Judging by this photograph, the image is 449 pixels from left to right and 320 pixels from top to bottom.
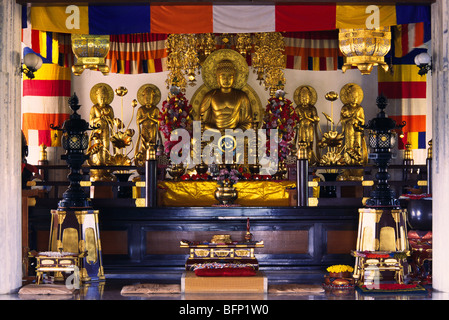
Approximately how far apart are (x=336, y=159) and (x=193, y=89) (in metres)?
2.34

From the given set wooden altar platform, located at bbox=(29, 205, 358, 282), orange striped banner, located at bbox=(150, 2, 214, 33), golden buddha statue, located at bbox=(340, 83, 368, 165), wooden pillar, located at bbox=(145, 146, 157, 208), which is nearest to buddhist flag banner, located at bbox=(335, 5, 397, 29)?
orange striped banner, located at bbox=(150, 2, 214, 33)

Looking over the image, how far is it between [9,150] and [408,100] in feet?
18.9

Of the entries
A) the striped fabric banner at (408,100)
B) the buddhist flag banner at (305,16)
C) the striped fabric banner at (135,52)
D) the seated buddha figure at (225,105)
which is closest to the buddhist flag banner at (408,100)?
the striped fabric banner at (408,100)

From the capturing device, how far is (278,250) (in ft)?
22.3

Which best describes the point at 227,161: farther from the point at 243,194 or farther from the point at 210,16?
the point at 210,16

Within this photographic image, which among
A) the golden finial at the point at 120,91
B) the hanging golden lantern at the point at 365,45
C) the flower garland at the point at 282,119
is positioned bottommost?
the flower garland at the point at 282,119

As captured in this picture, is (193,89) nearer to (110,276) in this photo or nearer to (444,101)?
(110,276)

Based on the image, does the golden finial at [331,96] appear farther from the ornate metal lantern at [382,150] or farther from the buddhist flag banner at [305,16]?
the buddhist flag banner at [305,16]

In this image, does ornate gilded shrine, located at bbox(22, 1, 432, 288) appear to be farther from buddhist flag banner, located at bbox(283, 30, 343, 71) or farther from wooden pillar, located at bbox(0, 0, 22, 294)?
wooden pillar, located at bbox(0, 0, 22, 294)

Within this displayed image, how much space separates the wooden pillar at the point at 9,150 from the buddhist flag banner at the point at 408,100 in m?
5.48

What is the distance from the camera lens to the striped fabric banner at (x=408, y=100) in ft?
31.3

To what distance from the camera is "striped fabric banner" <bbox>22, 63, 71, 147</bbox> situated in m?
9.35
